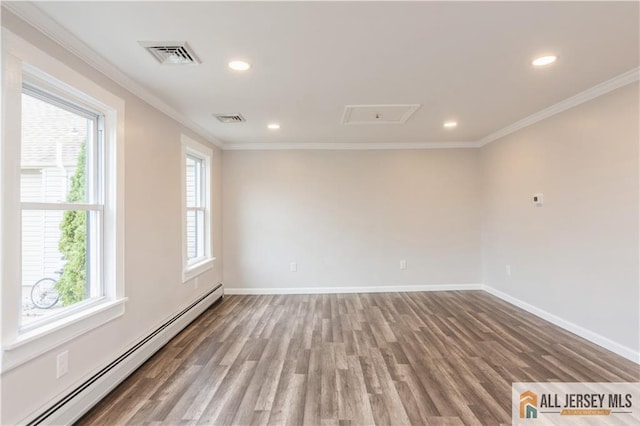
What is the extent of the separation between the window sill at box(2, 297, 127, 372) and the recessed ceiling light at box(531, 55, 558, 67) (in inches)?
145

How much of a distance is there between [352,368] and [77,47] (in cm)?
308

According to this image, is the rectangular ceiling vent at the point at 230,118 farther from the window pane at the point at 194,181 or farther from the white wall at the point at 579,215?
the white wall at the point at 579,215

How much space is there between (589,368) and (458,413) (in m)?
1.43

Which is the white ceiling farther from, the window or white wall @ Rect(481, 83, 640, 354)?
the window

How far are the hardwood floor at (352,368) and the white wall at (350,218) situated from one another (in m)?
1.08

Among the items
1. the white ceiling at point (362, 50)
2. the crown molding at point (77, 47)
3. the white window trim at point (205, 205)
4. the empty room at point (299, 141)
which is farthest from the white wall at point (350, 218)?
the crown molding at point (77, 47)

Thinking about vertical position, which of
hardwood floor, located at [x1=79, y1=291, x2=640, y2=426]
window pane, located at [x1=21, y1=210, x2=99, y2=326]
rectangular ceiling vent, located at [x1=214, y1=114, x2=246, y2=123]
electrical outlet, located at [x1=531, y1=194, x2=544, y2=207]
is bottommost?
hardwood floor, located at [x1=79, y1=291, x2=640, y2=426]

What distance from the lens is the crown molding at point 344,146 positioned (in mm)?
4930

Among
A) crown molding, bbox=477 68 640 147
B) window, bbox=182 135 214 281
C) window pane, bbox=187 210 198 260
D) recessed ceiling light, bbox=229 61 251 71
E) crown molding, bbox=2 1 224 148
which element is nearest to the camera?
crown molding, bbox=2 1 224 148

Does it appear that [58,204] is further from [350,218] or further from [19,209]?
[350,218]

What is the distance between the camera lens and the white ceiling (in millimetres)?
1685

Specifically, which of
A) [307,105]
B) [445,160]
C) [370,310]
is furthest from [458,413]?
[445,160]

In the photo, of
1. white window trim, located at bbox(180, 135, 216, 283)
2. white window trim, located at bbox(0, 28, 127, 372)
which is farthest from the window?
white window trim, located at bbox(0, 28, 127, 372)

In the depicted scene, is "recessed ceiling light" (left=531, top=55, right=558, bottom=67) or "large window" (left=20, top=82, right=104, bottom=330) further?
"recessed ceiling light" (left=531, top=55, right=558, bottom=67)
